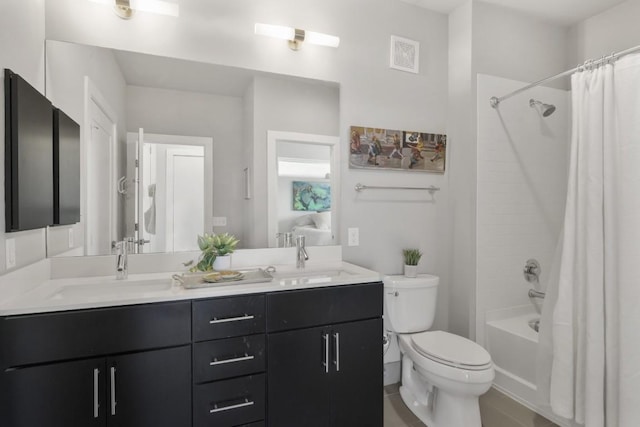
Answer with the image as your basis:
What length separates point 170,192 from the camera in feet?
6.04

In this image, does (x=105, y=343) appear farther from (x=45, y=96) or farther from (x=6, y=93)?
(x=45, y=96)

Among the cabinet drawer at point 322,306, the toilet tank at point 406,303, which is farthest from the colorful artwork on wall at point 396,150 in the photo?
the cabinet drawer at point 322,306

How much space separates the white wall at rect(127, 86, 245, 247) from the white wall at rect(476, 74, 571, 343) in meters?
1.64

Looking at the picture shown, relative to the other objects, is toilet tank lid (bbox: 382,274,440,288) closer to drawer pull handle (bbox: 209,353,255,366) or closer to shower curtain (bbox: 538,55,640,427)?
shower curtain (bbox: 538,55,640,427)

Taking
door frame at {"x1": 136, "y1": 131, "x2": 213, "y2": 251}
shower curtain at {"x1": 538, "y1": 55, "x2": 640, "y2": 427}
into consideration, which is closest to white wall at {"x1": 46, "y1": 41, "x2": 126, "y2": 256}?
door frame at {"x1": 136, "y1": 131, "x2": 213, "y2": 251}

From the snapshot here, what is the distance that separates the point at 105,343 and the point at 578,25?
3739mm

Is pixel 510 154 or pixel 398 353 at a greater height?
pixel 510 154

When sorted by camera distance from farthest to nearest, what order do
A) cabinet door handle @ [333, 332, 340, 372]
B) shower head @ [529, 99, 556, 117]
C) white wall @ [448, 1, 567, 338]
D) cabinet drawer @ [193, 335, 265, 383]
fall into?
1. shower head @ [529, 99, 556, 117]
2. white wall @ [448, 1, 567, 338]
3. cabinet door handle @ [333, 332, 340, 372]
4. cabinet drawer @ [193, 335, 265, 383]

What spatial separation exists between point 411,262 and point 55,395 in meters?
1.92

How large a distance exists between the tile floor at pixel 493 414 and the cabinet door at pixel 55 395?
4.87 ft

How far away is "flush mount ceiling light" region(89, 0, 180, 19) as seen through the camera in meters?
1.71

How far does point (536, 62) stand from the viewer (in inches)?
105

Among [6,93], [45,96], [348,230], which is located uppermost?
[45,96]

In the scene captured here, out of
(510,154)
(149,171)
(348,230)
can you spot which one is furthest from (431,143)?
(149,171)
